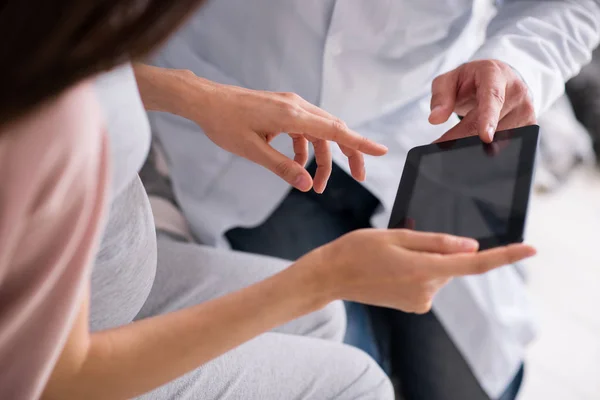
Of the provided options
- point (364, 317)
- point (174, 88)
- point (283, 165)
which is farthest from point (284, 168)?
point (364, 317)

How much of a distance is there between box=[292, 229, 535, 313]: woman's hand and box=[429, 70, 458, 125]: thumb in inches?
9.5

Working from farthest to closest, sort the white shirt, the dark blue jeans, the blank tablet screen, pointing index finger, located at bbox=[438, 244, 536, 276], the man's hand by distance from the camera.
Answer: the dark blue jeans < the white shirt < the man's hand < the blank tablet screen < pointing index finger, located at bbox=[438, 244, 536, 276]

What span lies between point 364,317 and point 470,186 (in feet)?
1.51

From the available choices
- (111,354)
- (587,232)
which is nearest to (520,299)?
(587,232)

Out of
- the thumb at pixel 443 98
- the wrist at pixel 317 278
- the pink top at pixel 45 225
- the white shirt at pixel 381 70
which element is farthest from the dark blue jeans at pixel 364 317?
the pink top at pixel 45 225

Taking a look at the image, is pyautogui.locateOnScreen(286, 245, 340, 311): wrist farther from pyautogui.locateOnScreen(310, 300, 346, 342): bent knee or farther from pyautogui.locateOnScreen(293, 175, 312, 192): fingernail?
pyautogui.locateOnScreen(310, 300, 346, 342): bent knee

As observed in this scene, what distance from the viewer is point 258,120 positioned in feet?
2.09

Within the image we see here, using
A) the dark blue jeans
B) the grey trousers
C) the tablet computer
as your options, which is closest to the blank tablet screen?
the tablet computer

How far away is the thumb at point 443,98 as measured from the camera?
2.22 feet

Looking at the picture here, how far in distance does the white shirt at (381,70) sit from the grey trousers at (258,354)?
18 cm

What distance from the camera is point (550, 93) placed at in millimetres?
829

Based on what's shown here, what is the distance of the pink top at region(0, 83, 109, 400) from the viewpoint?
0.35 metres

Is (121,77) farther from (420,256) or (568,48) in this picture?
(568,48)

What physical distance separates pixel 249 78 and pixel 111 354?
539mm
